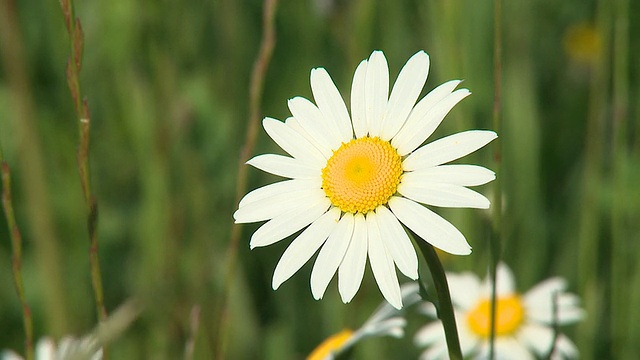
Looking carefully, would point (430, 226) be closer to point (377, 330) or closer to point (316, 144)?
point (316, 144)

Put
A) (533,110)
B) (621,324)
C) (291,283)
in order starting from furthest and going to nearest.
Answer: (533,110), (291,283), (621,324)

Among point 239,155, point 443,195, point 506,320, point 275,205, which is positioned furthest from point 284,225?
point 239,155

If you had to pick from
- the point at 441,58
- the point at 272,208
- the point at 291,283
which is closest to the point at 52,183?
the point at 291,283

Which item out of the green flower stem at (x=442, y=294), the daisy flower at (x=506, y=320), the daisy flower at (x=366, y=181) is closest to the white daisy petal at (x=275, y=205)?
the daisy flower at (x=366, y=181)

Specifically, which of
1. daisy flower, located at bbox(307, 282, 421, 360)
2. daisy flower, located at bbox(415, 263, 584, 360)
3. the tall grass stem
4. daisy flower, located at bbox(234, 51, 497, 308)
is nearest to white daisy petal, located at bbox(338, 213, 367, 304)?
daisy flower, located at bbox(234, 51, 497, 308)

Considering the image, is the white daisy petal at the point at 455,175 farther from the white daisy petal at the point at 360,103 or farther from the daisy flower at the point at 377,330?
the daisy flower at the point at 377,330

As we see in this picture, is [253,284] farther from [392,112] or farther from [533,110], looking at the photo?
[392,112]
